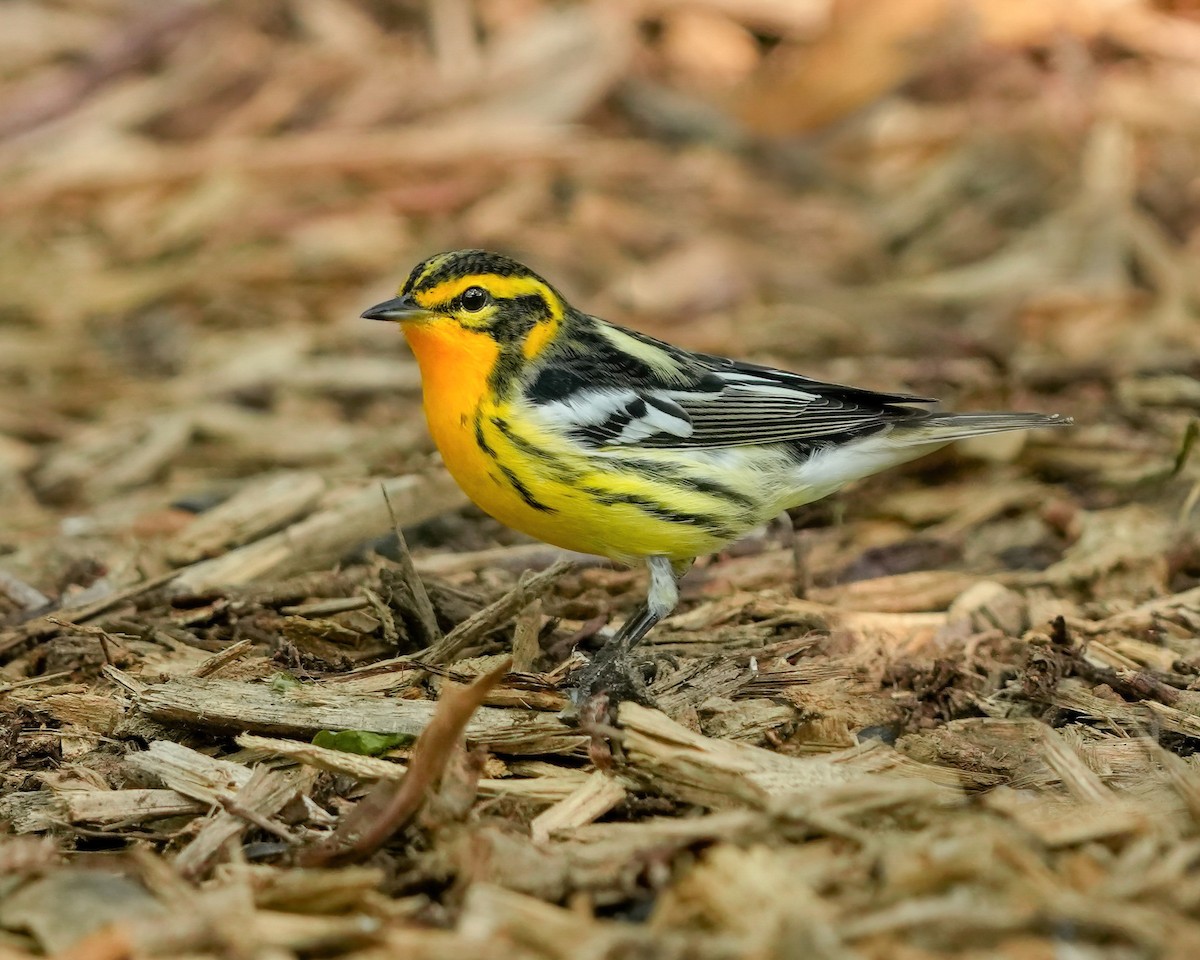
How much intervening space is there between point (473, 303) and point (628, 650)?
Answer: 132 cm

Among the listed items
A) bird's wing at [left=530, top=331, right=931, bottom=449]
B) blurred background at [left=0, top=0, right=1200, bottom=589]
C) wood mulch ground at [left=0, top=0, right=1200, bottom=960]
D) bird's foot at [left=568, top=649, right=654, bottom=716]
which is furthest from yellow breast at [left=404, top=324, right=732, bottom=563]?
blurred background at [left=0, top=0, right=1200, bottom=589]

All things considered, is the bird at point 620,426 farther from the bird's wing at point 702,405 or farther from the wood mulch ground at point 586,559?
the wood mulch ground at point 586,559

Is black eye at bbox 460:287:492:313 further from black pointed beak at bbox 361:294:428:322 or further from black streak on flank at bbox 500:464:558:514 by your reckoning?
black streak on flank at bbox 500:464:558:514

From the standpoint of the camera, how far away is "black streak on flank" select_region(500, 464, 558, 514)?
475 centimetres

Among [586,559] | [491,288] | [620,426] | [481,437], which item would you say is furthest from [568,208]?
[481,437]

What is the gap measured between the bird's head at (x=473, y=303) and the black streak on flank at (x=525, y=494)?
55 centimetres

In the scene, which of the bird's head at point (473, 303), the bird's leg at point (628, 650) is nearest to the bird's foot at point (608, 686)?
the bird's leg at point (628, 650)

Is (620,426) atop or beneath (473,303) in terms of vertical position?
beneath

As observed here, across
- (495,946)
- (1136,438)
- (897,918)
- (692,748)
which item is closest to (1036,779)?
(692,748)

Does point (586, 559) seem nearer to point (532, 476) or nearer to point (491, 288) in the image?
point (532, 476)

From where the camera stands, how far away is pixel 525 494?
4754 millimetres

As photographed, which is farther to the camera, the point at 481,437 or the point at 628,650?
the point at 481,437

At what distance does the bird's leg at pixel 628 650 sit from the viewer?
406cm

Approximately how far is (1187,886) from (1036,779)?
2.92ft
